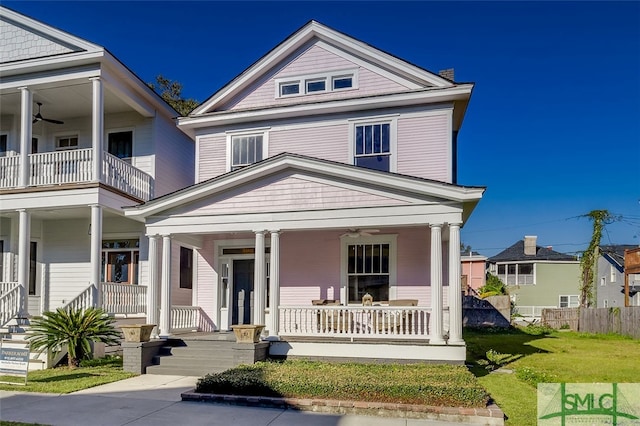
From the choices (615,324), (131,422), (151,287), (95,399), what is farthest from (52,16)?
(615,324)

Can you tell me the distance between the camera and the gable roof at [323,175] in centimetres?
1025

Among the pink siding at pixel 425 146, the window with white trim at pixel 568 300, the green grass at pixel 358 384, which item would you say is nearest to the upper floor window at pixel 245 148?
the pink siding at pixel 425 146

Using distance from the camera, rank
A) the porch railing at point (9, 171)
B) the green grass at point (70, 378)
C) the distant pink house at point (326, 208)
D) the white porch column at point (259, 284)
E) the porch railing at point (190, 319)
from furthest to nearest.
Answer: the porch railing at point (9, 171), the porch railing at point (190, 319), the white porch column at point (259, 284), the distant pink house at point (326, 208), the green grass at point (70, 378)

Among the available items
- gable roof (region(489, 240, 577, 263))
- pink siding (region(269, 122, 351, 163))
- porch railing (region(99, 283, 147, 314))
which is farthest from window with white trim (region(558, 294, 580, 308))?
porch railing (region(99, 283, 147, 314))

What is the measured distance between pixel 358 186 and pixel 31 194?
9346mm

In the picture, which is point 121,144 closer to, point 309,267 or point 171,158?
point 171,158

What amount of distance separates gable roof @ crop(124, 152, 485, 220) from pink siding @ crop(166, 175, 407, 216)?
0.69ft

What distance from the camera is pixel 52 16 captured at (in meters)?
14.9

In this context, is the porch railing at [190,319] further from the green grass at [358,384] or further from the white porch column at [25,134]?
the white porch column at [25,134]

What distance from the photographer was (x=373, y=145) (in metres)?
13.4

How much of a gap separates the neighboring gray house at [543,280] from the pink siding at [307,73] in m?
28.2

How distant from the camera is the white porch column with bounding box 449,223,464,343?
397 inches

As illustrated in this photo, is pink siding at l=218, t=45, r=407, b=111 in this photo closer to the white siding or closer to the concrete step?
the white siding

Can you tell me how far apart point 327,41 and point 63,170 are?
8.39m
